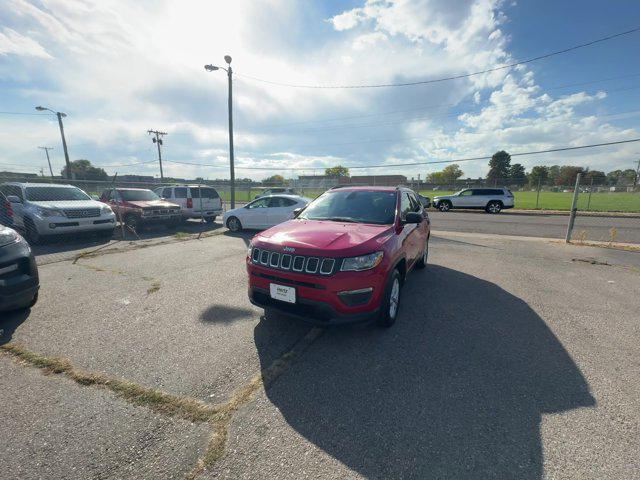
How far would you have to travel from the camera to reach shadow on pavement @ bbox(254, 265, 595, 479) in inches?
72.0

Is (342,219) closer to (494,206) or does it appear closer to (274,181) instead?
(494,206)

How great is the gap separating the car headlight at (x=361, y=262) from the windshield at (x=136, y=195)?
1066 cm

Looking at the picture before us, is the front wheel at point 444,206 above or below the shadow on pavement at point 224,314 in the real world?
below

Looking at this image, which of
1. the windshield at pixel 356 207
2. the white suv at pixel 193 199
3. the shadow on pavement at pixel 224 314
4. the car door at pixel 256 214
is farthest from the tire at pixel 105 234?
the windshield at pixel 356 207

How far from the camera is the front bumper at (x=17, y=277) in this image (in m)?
3.13

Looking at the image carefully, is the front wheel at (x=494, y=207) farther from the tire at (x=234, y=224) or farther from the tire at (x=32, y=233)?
the tire at (x=32, y=233)

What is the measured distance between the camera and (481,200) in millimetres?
20203

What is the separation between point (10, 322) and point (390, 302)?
4.49 meters

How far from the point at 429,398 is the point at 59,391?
301cm

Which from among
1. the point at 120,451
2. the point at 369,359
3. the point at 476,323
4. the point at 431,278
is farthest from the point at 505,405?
the point at 431,278

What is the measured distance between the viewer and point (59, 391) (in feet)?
7.73

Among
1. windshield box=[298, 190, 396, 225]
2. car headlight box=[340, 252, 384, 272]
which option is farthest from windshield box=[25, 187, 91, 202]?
car headlight box=[340, 252, 384, 272]

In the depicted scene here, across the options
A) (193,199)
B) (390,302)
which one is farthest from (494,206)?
(390,302)

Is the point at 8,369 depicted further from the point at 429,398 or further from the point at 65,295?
the point at 429,398
